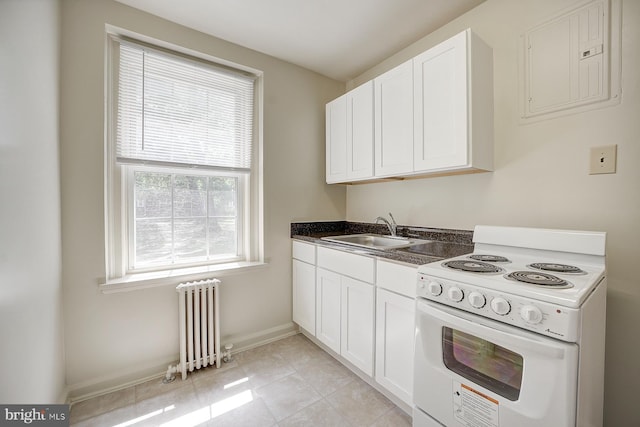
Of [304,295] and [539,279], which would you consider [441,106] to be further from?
[304,295]

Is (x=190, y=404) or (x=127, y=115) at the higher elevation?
(x=127, y=115)

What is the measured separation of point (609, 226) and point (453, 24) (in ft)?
5.35

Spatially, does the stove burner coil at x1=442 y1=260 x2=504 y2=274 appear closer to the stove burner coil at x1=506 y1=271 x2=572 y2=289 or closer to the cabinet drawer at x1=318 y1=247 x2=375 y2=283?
the stove burner coil at x1=506 y1=271 x2=572 y2=289

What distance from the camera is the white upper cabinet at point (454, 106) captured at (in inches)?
58.5

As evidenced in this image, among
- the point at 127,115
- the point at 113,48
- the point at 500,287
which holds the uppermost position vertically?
the point at 113,48

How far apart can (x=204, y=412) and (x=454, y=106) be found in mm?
2344

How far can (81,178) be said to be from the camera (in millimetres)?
1656

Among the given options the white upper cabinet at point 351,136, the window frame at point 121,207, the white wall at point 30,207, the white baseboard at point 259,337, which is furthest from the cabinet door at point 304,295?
the white wall at point 30,207

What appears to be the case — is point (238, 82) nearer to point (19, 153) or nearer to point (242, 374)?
point (19, 153)

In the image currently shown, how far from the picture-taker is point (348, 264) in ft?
6.04

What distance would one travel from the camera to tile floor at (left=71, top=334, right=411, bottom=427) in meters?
1.50

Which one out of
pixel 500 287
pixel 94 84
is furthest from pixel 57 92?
pixel 500 287

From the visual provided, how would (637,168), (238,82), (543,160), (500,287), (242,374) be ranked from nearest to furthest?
(500,287), (637,168), (543,160), (242,374), (238,82)

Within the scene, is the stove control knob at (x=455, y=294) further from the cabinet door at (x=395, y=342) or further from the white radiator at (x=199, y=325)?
the white radiator at (x=199, y=325)
